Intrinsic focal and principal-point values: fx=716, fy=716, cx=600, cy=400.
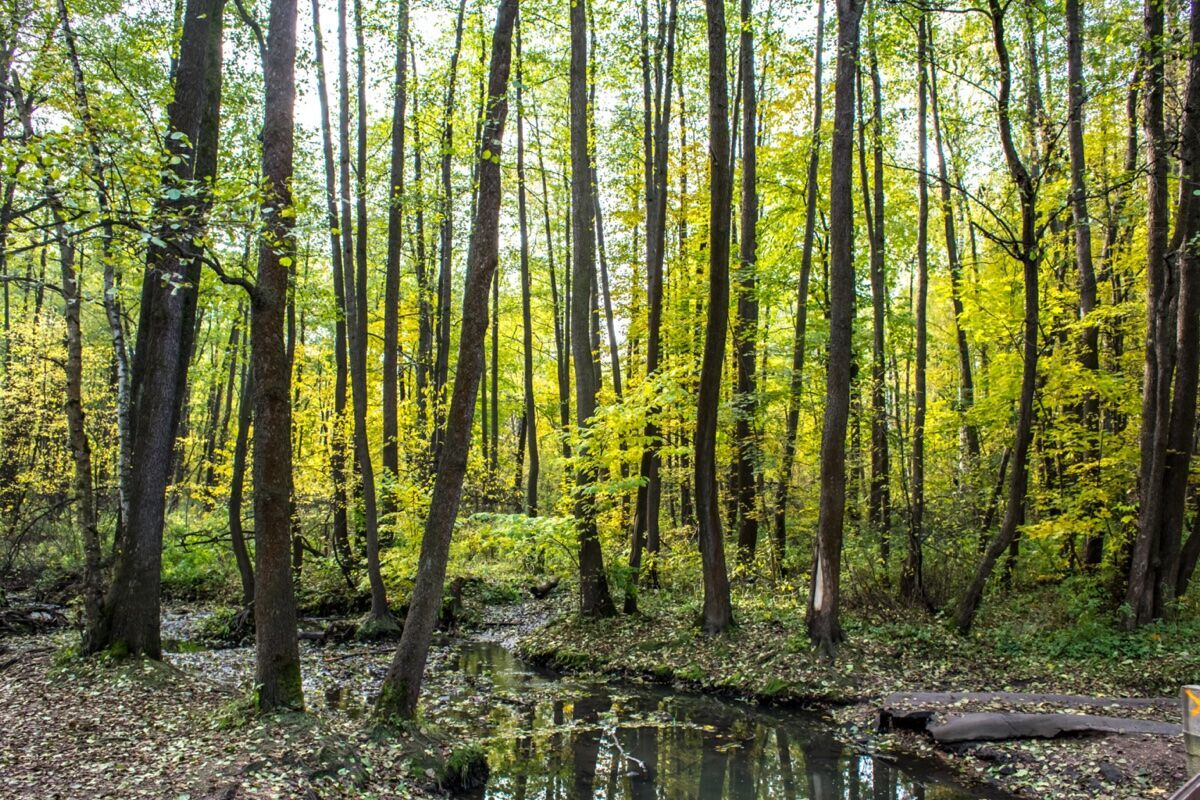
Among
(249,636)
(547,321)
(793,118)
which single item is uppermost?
(793,118)

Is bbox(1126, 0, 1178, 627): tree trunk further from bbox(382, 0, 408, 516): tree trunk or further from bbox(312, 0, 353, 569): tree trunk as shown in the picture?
bbox(312, 0, 353, 569): tree trunk

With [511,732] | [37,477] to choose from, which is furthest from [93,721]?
[37,477]

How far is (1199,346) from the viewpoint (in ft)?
30.5

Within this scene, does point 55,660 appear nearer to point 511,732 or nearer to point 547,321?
point 511,732

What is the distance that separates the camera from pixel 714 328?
34.3 ft

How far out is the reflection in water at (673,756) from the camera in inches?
261

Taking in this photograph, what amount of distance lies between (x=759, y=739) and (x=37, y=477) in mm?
20019

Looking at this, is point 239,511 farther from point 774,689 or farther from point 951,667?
point 951,667

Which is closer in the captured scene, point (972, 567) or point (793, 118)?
point (972, 567)

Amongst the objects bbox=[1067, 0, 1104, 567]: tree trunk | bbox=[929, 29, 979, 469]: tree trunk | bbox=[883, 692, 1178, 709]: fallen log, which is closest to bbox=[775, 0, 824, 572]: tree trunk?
bbox=[929, 29, 979, 469]: tree trunk

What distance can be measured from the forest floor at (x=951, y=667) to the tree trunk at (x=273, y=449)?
558cm

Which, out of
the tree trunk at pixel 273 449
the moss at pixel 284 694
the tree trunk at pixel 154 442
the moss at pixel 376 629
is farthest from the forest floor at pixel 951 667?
the tree trunk at pixel 154 442

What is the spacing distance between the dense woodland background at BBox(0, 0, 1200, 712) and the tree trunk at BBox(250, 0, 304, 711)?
34 mm

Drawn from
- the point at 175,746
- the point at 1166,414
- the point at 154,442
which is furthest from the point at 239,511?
the point at 1166,414
